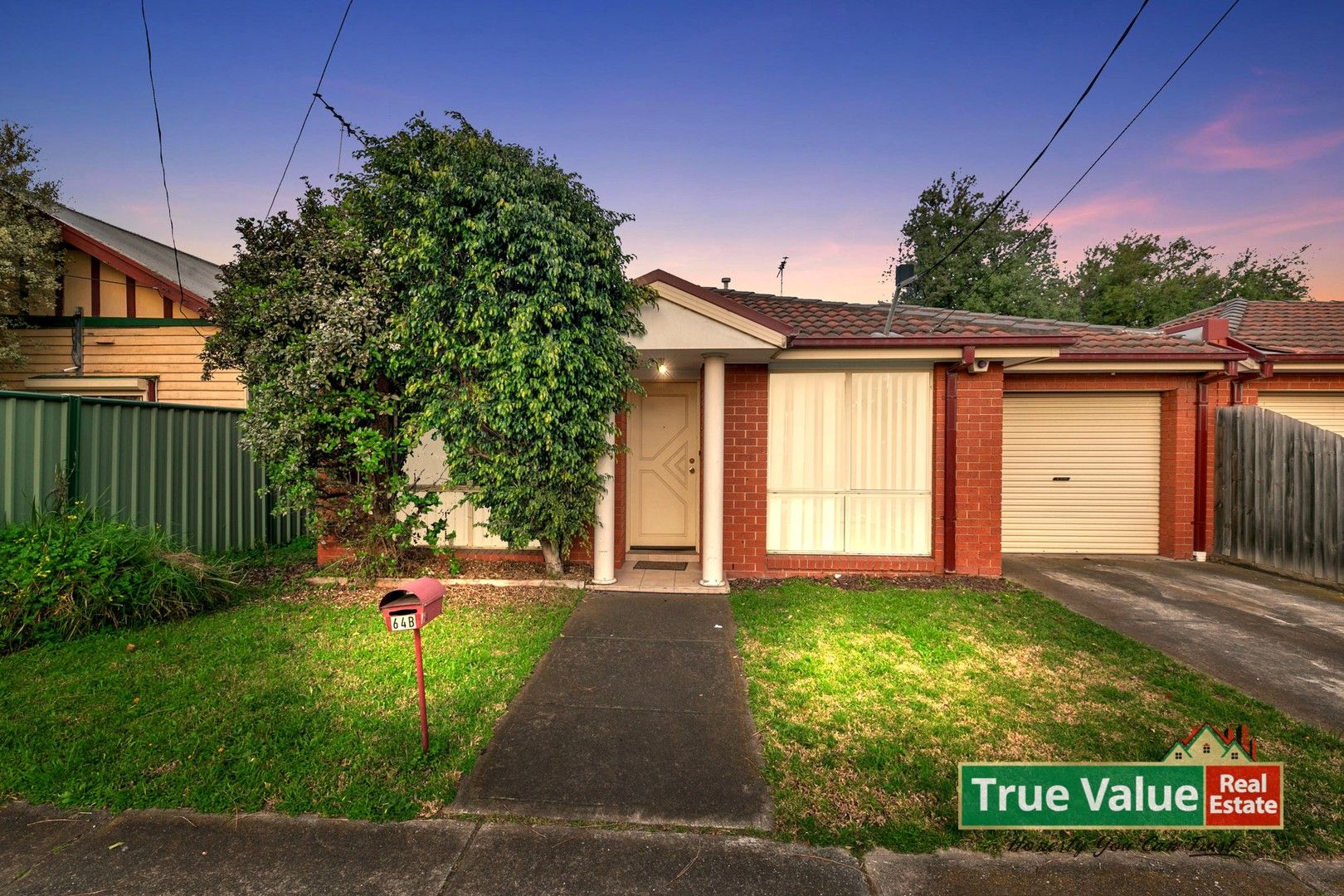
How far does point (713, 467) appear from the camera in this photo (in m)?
5.89

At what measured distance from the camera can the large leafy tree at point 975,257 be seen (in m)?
22.9

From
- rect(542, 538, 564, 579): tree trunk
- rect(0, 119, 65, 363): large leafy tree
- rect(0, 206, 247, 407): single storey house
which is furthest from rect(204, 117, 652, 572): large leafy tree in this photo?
rect(0, 119, 65, 363): large leafy tree

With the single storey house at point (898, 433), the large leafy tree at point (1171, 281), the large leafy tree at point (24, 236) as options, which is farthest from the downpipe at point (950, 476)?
the large leafy tree at point (1171, 281)

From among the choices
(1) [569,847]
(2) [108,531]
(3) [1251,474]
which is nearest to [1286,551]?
(3) [1251,474]

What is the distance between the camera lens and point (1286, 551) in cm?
691

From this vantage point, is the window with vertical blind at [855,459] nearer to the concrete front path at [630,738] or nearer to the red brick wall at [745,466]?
the red brick wall at [745,466]

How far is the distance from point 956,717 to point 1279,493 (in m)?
7.60

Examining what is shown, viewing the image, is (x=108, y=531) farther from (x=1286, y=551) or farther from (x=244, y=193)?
(x=1286, y=551)

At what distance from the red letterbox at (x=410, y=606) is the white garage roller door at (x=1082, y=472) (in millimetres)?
8544

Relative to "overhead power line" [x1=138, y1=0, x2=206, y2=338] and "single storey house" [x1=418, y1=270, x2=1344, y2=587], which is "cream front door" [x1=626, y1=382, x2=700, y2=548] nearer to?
"single storey house" [x1=418, y1=270, x2=1344, y2=587]

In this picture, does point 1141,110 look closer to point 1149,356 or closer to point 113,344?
point 1149,356

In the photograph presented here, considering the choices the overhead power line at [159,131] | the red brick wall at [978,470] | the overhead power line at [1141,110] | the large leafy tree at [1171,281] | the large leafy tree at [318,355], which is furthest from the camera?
the large leafy tree at [1171,281]

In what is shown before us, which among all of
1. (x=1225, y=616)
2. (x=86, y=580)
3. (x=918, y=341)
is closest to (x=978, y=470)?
(x=918, y=341)

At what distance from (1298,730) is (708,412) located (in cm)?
487
